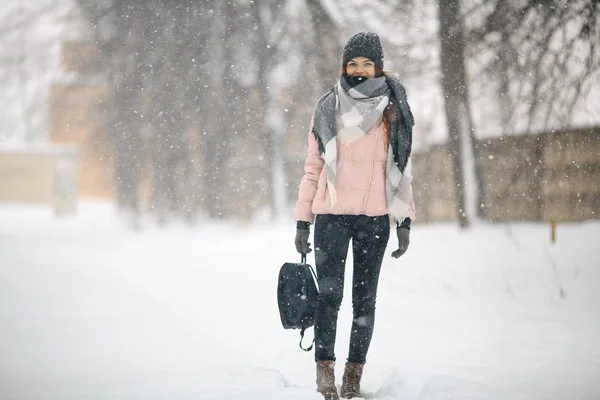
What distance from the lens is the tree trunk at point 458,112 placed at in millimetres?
7109

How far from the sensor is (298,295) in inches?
115

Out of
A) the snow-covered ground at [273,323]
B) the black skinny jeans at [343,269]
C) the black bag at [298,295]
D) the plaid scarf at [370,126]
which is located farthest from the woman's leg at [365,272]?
the snow-covered ground at [273,323]

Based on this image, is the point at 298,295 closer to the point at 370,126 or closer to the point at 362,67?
the point at 370,126

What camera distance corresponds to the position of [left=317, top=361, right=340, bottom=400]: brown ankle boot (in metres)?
2.78

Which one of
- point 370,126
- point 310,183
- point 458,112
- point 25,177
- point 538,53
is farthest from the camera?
point 25,177

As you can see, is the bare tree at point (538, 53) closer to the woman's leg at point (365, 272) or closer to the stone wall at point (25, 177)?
the woman's leg at point (365, 272)

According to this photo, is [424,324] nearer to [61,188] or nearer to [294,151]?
[294,151]

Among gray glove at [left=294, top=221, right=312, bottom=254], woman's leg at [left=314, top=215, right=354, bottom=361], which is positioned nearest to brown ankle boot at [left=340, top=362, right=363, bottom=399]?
woman's leg at [left=314, top=215, right=354, bottom=361]

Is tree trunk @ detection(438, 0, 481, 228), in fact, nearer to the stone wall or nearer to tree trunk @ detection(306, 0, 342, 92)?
tree trunk @ detection(306, 0, 342, 92)

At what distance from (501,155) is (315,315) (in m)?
5.48

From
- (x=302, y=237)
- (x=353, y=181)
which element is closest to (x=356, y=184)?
(x=353, y=181)

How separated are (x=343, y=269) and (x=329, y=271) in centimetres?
7

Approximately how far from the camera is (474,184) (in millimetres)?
8492

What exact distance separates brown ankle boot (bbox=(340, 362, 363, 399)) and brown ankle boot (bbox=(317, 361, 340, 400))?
0.23ft
